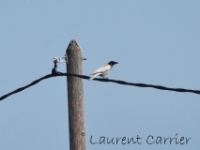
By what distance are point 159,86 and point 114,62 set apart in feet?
18.9

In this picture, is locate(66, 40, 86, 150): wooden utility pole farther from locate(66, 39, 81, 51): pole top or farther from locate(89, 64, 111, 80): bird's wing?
locate(89, 64, 111, 80): bird's wing

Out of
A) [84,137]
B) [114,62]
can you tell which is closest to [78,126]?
[84,137]

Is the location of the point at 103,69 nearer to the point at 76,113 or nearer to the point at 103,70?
the point at 103,70

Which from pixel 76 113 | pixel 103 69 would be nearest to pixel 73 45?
pixel 76 113

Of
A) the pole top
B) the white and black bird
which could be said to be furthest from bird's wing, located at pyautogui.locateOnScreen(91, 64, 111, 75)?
the pole top

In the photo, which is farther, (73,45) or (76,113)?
(73,45)

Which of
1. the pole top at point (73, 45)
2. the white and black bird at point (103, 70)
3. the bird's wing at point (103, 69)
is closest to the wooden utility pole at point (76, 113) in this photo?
the pole top at point (73, 45)

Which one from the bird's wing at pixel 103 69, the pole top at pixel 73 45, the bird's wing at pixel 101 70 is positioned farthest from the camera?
the bird's wing at pixel 103 69

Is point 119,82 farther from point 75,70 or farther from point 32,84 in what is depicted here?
point 32,84

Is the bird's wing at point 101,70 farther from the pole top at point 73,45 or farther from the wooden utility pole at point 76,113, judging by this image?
the wooden utility pole at point 76,113

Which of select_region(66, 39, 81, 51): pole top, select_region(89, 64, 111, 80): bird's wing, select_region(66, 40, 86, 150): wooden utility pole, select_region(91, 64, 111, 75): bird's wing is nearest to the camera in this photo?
select_region(66, 40, 86, 150): wooden utility pole

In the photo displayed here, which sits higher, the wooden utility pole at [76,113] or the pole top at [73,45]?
the pole top at [73,45]

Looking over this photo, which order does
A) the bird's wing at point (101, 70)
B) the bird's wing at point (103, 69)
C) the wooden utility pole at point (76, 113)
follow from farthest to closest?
the bird's wing at point (103, 69)
the bird's wing at point (101, 70)
the wooden utility pole at point (76, 113)

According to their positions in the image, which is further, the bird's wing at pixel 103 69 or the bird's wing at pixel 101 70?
the bird's wing at pixel 103 69
